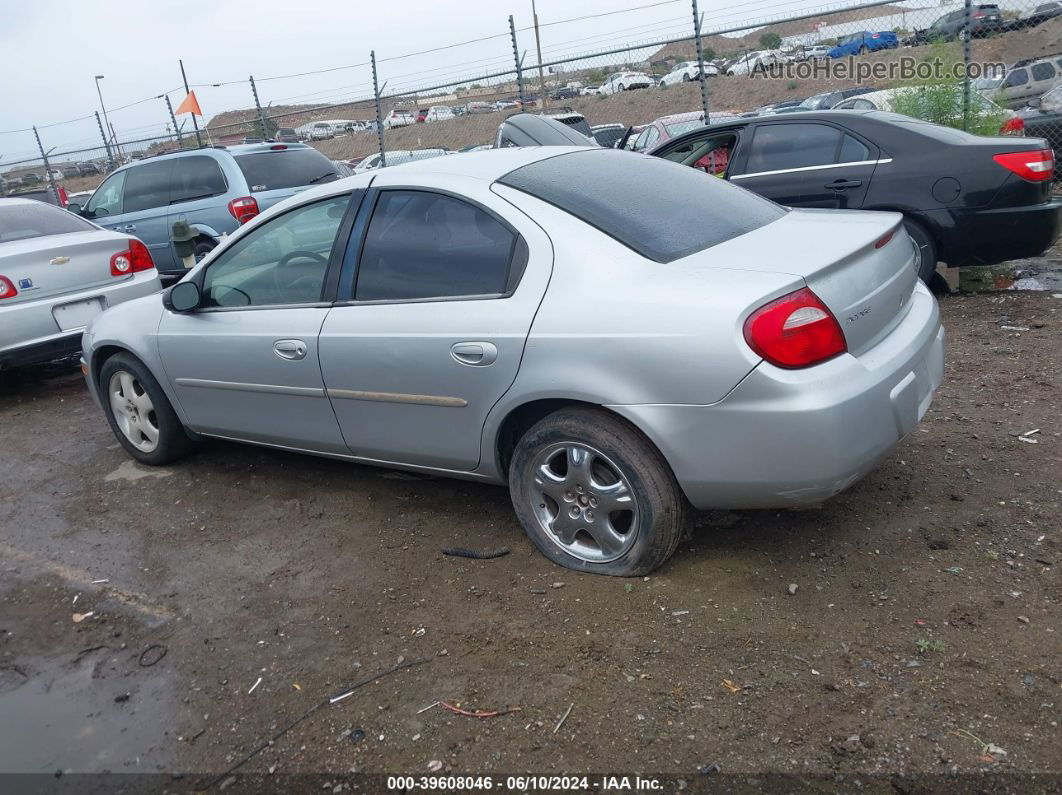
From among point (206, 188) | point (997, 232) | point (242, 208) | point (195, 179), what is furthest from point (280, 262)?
point (195, 179)

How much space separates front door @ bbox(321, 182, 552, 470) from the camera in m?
3.27

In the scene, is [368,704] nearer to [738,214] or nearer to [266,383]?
[266,383]

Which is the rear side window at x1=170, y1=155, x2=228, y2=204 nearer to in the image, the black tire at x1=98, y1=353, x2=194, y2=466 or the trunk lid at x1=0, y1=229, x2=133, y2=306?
the trunk lid at x1=0, y1=229, x2=133, y2=306

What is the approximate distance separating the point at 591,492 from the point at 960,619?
1.27 metres

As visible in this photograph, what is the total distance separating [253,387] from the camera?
413 centimetres

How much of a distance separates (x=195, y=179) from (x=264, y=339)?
245 inches

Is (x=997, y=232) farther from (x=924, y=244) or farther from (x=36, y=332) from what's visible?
(x=36, y=332)

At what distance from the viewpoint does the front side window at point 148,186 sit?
966 cm

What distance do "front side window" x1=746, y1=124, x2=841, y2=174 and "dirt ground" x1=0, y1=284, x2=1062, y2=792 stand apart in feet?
8.99

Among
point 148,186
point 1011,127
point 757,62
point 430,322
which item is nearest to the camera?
point 430,322

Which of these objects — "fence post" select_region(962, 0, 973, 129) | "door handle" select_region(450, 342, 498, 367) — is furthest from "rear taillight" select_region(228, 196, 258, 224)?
"fence post" select_region(962, 0, 973, 129)

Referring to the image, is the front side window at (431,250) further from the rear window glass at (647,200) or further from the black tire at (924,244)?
the black tire at (924,244)

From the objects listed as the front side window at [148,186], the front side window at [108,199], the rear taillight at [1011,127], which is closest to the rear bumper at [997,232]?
the rear taillight at [1011,127]

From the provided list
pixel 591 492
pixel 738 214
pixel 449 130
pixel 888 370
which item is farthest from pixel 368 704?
pixel 449 130
